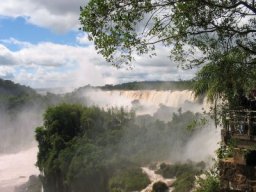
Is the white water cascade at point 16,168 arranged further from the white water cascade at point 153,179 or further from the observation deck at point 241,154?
the observation deck at point 241,154

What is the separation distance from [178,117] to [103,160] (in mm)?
11648

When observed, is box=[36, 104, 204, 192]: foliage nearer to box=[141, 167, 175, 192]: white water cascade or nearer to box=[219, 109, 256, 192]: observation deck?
box=[141, 167, 175, 192]: white water cascade

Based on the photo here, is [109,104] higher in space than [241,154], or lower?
lower

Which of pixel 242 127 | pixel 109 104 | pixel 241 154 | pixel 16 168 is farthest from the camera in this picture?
pixel 109 104

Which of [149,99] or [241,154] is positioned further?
[149,99]

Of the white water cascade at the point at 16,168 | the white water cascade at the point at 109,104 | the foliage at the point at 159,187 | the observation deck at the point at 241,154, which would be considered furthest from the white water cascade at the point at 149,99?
the observation deck at the point at 241,154

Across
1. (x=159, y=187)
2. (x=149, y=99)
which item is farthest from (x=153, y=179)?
(x=149, y=99)

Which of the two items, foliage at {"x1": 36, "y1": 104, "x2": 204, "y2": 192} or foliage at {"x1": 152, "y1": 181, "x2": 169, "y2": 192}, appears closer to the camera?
foliage at {"x1": 152, "y1": 181, "x2": 169, "y2": 192}

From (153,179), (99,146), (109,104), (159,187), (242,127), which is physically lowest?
(153,179)

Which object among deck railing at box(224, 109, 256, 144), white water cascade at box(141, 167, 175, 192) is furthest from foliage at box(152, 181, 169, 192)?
deck railing at box(224, 109, 256, 144)

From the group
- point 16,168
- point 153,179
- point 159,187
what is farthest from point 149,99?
point 159,187

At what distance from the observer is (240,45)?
11234mm

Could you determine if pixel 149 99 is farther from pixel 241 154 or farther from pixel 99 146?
pixel 241 154

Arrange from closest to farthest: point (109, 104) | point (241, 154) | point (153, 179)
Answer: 1. point (241, 154)
2. point (153, 179)
3. point (109, 104)
